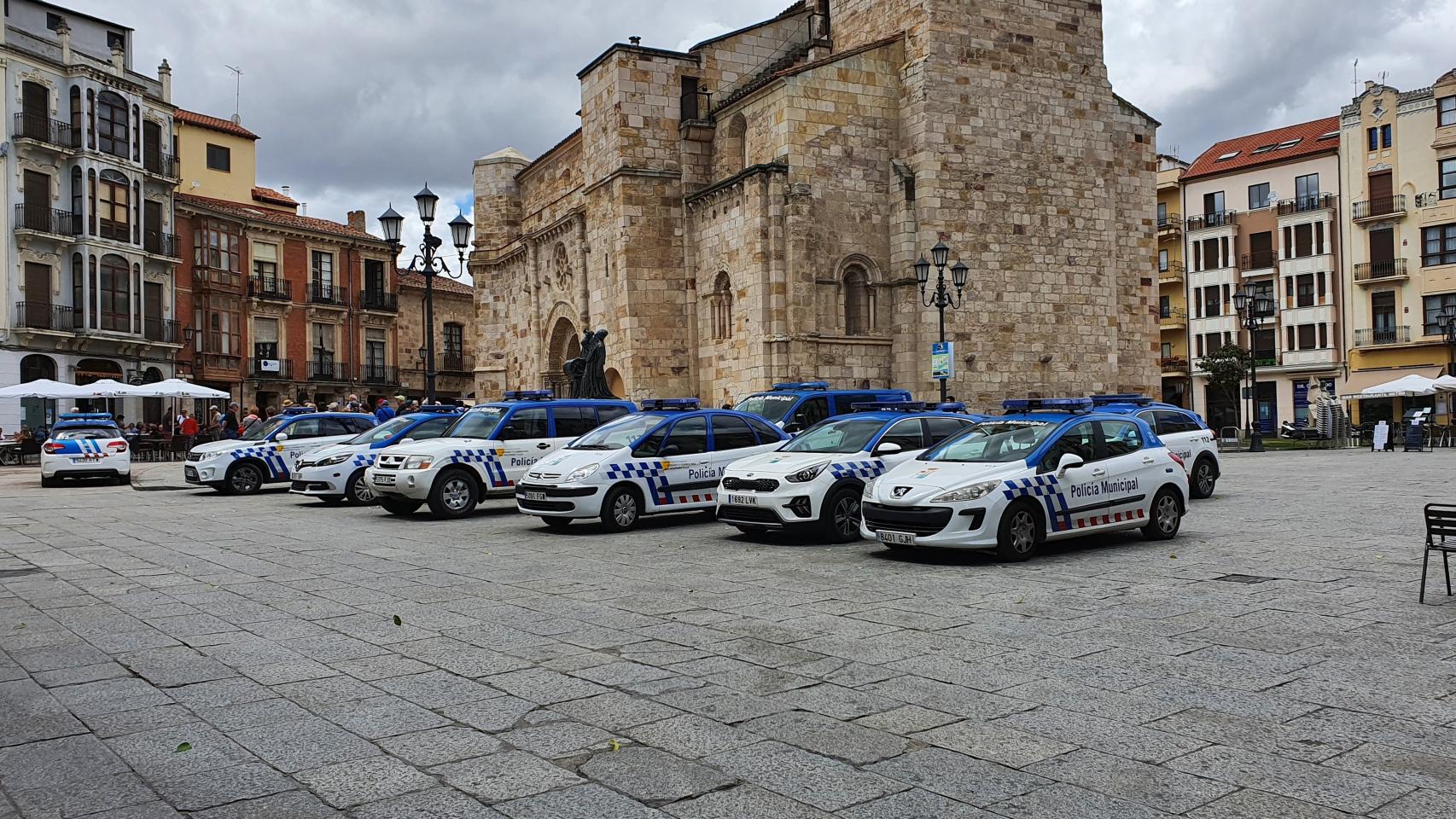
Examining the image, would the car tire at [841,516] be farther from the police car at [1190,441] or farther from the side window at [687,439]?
the police car at [1190,441]

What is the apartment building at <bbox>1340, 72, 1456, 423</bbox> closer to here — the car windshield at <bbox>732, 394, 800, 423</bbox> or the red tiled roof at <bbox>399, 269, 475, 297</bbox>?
the car windshield at <bbox>732, 394, 800, 423</bbox>

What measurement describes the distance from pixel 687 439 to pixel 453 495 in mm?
3700

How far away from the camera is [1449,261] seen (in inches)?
1949

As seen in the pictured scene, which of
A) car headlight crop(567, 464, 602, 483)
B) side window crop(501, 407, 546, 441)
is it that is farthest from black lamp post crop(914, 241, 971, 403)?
car headlight crop(567, 464, 602, 483)

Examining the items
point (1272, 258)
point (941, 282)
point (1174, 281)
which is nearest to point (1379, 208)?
point (1272, 258)

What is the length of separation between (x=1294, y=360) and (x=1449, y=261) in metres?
8.00

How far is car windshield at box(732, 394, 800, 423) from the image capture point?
18.5 m

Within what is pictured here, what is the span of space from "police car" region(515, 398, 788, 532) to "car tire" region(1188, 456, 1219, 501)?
6.60 m

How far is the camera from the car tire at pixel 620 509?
43.7 ft

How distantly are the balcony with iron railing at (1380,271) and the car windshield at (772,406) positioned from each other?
43394 mm

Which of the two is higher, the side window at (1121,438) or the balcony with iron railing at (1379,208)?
the balcony with iron railing at (1379,208)

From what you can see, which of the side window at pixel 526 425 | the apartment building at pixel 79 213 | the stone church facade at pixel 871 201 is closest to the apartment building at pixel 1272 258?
the stone church facade at pixel 871 201

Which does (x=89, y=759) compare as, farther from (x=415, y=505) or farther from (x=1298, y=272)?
(x=1298, y=272)

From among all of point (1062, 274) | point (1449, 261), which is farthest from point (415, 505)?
point (1449, 261)
